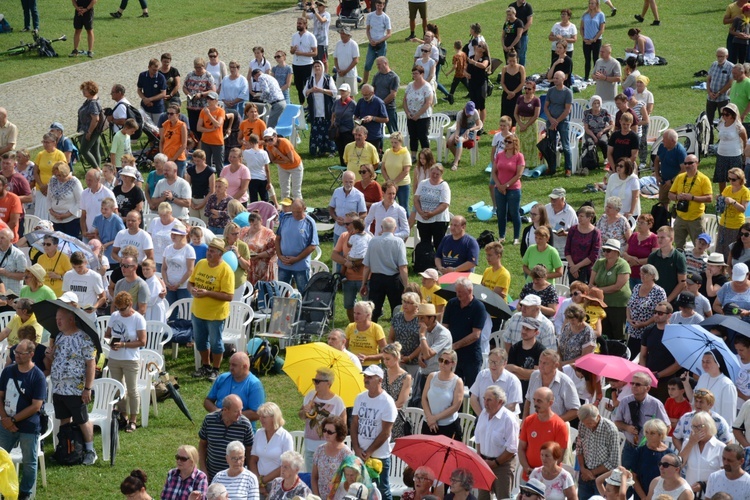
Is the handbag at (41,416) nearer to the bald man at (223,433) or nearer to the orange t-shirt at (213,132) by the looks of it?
the bald man at (223,433)

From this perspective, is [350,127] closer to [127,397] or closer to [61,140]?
[61,140]

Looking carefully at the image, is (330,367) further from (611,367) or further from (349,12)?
(349,12)

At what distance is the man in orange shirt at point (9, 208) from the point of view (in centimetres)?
1666

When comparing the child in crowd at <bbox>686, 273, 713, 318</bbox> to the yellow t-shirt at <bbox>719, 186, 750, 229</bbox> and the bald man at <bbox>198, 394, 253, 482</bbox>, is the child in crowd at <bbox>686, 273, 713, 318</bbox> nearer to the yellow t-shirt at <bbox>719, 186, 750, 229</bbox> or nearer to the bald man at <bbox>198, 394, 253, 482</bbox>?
the yellow t-shirt at <bbox>719, 186, 750, 229</bbox>

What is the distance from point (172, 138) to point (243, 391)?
339 inches

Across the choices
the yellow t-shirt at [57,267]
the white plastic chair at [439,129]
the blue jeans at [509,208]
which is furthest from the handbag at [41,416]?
the white plastic chair at [439,129]

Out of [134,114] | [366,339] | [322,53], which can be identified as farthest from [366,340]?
[322,53]

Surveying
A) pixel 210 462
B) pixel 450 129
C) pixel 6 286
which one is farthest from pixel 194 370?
pixel 450 129

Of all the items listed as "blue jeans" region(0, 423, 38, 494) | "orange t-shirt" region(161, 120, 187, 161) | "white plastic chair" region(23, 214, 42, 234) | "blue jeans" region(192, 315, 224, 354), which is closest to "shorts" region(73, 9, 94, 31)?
"orange t-shirt" region(161, 120, 187, 161)

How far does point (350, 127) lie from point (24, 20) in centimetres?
1285

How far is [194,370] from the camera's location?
1472 centimetres

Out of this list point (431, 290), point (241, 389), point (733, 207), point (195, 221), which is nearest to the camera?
point (241, 389)

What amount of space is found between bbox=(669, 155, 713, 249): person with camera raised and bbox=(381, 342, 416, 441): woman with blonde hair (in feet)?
20.6

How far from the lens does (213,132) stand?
786 inches
